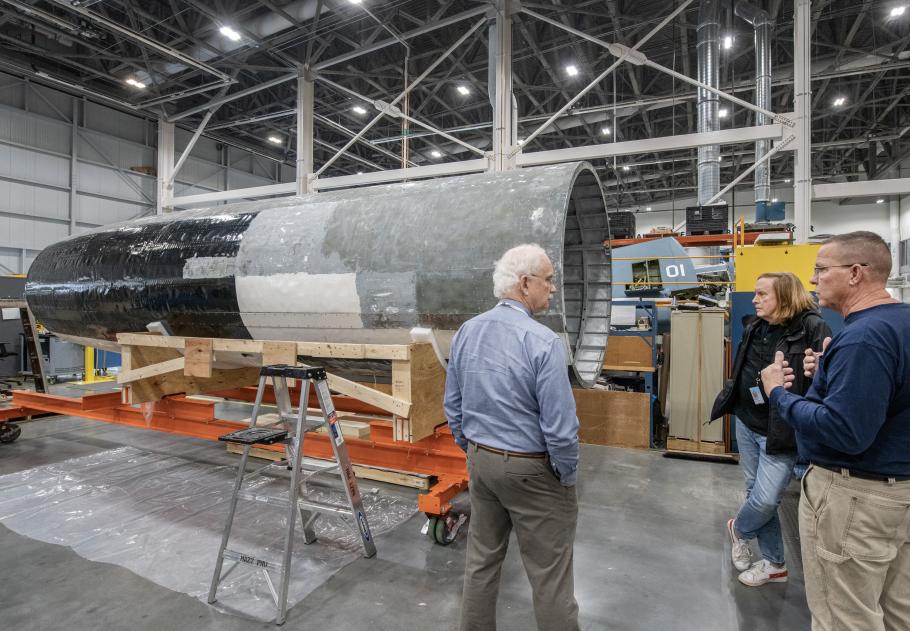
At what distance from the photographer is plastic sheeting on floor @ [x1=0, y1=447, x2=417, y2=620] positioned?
10.2 ft

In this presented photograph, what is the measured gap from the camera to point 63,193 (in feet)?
48.6

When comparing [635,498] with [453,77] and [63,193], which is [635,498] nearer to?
[453,77]

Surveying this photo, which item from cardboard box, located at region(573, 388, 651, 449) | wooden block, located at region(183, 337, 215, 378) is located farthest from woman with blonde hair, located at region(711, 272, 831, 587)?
wooden block, located at region(183, 337, 215, 378)

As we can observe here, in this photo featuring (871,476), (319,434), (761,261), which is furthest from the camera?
(761,261)

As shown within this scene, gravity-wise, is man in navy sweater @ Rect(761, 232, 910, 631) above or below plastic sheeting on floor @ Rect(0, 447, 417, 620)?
above

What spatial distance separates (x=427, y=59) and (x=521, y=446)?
41.4ft

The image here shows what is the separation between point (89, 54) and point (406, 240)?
12.8m

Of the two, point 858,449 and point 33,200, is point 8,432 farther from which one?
point 33,200

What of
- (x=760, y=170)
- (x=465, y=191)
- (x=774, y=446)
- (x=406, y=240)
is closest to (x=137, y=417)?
(x=406, y=240)

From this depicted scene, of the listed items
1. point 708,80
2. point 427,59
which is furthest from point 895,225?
point 427,59

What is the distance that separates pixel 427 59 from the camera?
12.5m

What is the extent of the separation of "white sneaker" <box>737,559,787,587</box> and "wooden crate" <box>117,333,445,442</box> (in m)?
2.10

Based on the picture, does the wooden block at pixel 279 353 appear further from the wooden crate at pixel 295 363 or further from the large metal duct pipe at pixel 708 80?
the large metal duct pipe at pixel 708 80

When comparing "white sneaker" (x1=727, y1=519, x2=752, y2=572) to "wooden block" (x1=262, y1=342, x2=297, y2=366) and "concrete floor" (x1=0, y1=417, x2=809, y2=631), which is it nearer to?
"concrete floor" (x1=0, y1=417, x2=809, y2=631)
